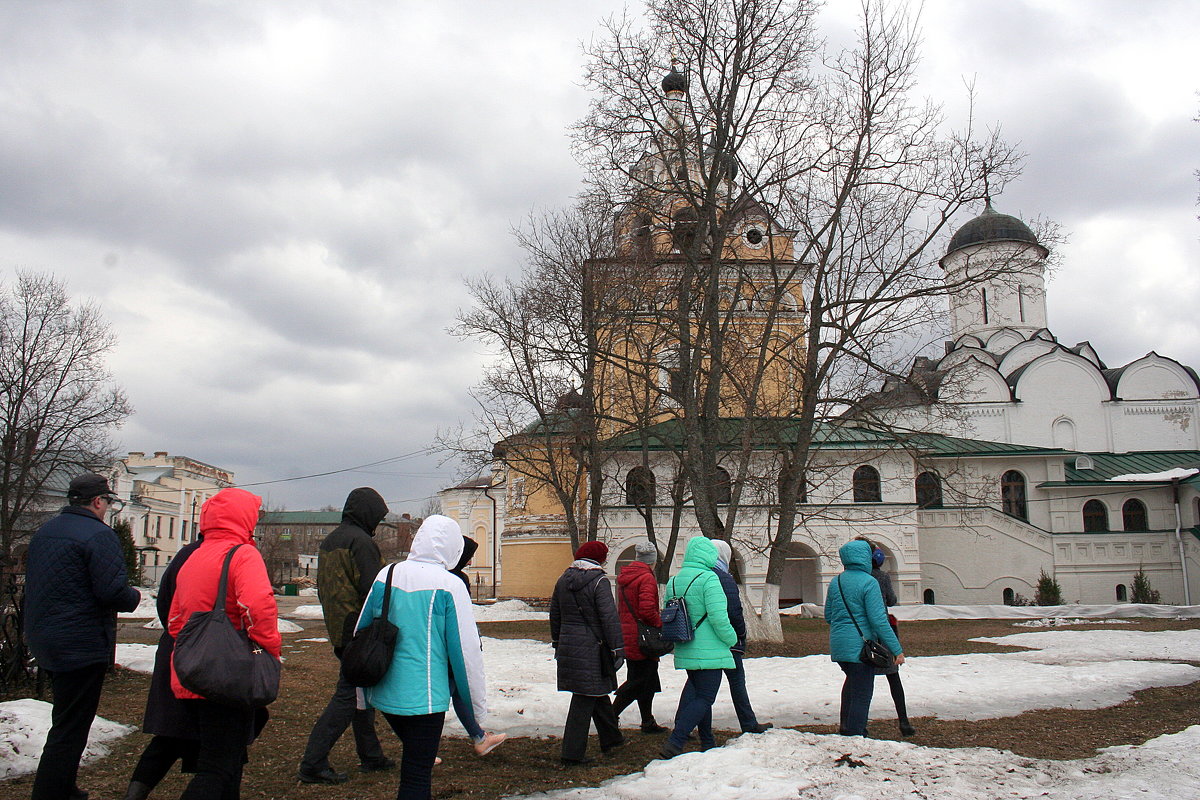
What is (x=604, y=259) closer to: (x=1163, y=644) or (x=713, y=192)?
(x=713, y=192)

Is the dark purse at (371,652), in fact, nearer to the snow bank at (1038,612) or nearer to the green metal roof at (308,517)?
the snow bank at (1038,612)

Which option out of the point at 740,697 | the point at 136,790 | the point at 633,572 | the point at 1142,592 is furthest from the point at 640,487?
the point at 136,790

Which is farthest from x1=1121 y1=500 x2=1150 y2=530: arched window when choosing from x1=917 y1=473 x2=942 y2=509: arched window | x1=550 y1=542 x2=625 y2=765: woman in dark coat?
x1=550 y1=542 x2=625 y2=765: woman in dark coat

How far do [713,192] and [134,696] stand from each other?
12.8 m

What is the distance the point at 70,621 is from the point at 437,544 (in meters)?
2.02

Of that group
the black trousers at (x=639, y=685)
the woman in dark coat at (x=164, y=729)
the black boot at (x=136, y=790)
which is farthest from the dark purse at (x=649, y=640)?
the black boot at (x=136, y=790)

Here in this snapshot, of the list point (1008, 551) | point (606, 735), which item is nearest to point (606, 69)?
point (606, 735)

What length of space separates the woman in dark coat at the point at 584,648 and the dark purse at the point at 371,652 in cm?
202

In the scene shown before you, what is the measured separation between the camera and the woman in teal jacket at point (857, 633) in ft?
20.8

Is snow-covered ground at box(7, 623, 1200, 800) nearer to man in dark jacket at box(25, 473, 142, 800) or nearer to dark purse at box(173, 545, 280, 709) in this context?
man in dark jacket at box(25, 473, 142, 800)

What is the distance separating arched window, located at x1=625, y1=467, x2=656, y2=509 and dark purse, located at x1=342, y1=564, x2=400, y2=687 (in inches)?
684

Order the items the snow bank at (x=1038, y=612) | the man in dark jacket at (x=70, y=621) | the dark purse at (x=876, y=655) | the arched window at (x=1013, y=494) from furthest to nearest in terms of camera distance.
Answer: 1. the arched window at (x=1013, y=494)
2. the snow bank at (x=1038, y=612)
3. the dark purse at (x=876, y=655)
4. the man in dark jacket at (x=70, y=621)

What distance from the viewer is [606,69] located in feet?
54.7

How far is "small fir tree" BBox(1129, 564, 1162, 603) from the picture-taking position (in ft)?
95.6
